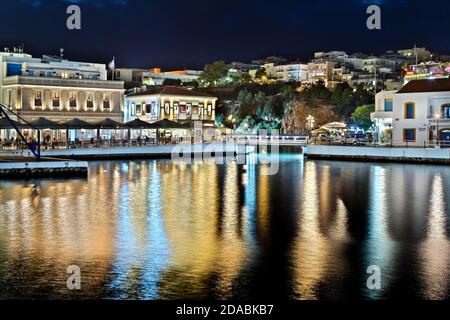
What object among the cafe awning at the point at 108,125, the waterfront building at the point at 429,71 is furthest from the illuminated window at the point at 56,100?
the waterfront building at the point at 429,71

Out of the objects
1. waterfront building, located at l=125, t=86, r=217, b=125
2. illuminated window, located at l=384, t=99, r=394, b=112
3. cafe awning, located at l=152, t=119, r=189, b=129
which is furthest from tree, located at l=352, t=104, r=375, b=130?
cafe awning, located at l=152, t=119, r=189, b=129

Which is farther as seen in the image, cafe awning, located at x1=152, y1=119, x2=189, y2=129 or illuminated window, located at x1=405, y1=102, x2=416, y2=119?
cafe awning, located at x1=152, y1=119, x2=189, y2=129

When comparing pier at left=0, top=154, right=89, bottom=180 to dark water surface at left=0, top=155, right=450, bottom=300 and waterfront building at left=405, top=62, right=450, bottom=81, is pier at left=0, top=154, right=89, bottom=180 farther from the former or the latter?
waterfront building at left=405, top=62, right=450, bottom=81

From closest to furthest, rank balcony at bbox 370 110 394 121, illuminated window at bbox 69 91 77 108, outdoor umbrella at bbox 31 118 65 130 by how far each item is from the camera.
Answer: outdoor umbrella at bbox 31 118 65 130 < balcony at bbox 370 110 394 121 < illuminated window at bbox 69 91 77 108

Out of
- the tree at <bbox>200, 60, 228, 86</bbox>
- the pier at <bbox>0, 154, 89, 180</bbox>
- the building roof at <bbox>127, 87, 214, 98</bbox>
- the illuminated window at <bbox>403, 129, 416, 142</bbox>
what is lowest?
the pier at <bbox>0, 154, 89, 180</bbox>

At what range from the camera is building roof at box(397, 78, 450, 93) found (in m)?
50.7

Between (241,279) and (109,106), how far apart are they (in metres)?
54.4

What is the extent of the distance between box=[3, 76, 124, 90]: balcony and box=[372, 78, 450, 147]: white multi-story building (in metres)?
29.4

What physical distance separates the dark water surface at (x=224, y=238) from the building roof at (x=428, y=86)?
1934 cm

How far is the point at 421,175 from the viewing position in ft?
123

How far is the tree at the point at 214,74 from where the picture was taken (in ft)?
462

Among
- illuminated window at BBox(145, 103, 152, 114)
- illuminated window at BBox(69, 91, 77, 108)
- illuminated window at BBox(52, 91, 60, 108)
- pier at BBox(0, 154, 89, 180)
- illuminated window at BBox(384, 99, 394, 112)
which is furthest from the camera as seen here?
illuminated window at BBox(145, 103, 152, 114)

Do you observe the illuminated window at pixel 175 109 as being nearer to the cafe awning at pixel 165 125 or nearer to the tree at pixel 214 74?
the cafe awning at pixel 165 125
